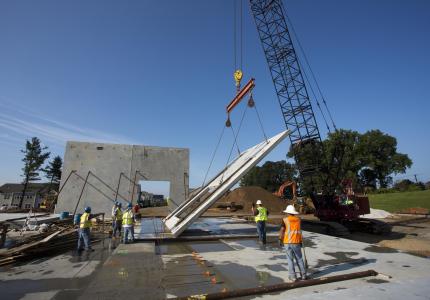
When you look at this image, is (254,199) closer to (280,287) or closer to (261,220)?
(261,220)

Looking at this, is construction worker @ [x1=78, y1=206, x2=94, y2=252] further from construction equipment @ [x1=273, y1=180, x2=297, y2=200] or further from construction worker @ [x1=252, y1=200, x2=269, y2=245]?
construction equipment @ [x1=273, y1=180, x2=297, y2=200]

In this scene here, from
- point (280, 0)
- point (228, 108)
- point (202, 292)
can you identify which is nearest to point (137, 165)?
point (228, 108)

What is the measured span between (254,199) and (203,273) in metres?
32.9

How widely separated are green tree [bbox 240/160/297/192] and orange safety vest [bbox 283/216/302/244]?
347 ft

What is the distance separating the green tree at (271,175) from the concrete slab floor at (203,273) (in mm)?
102021

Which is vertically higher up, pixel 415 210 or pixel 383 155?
pixel 383 155

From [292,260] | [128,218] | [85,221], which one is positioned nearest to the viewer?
[292,260]

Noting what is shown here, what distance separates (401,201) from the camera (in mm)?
36344

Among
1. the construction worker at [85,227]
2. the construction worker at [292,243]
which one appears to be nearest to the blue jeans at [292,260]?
the construction worker at [292,243]

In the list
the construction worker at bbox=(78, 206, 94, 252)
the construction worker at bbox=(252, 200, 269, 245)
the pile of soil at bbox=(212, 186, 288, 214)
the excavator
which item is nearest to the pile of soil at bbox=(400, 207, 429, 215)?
the excavator

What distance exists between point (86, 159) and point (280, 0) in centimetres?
2324

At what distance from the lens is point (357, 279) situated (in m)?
6.39

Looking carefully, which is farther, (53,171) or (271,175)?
(271,175)

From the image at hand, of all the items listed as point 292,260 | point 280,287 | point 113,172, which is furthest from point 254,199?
point 280,287
